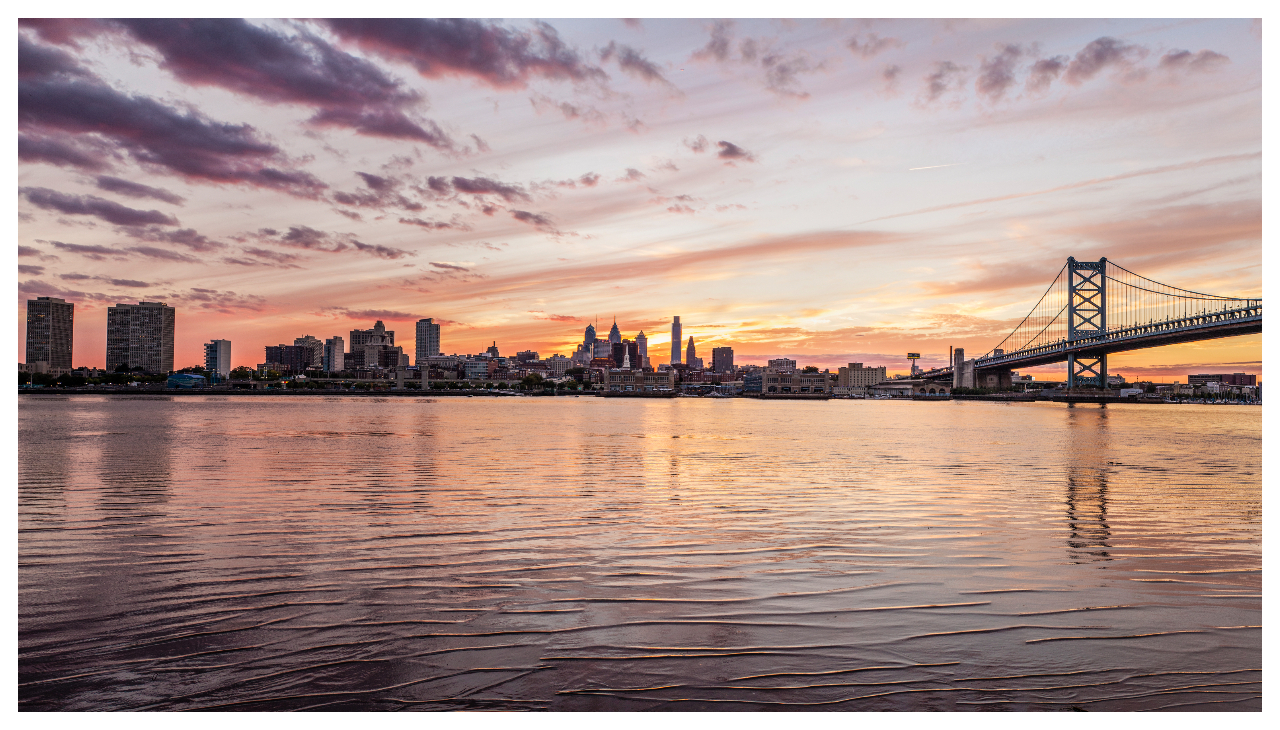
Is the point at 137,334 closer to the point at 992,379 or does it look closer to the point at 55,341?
the point at 55,341

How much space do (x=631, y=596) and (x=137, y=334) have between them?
687 ft

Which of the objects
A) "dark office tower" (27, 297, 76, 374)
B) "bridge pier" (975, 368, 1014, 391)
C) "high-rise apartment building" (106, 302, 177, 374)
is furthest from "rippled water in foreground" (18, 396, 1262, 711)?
"high-rise apartment building" (106, 302, 177, 374)

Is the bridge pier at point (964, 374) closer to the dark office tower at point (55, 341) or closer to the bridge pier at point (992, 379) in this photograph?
the bridge pier at point (992, 379)

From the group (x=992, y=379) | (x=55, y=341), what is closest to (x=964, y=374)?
(x=992, y=379)

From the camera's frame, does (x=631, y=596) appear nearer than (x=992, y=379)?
Yes

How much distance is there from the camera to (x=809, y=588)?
23.2 ft

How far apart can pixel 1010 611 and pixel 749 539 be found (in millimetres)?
3688

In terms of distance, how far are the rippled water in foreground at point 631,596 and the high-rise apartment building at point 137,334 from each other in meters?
194

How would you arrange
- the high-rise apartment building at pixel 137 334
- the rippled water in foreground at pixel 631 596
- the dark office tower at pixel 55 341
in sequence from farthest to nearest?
the high-rise apartment building at pixel 137 334 → the dark office tower at pixel 55 341 → the rippled water in foreground at pixel 631 596

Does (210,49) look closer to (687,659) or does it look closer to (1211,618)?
(687,659)

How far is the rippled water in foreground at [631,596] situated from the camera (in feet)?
15.7

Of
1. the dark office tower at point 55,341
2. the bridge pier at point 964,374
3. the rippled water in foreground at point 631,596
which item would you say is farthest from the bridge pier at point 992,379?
the dark office tower at point 55,341

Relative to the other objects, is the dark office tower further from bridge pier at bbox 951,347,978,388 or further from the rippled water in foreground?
bridge pier at bbox 951,347,978,388

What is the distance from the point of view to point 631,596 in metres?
6.80
